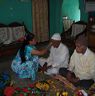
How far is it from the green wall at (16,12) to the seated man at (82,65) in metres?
3.76

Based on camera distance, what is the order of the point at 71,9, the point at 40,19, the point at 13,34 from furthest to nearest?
the point at 71,9 < the point at 40,19 < the point at 13,34

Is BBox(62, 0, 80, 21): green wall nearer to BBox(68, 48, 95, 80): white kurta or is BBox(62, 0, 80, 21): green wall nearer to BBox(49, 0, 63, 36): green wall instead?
BBox(49, 0, 63, 36): green wall

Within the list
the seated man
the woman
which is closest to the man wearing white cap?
the woman

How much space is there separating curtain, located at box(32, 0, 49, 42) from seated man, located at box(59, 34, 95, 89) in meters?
4.03

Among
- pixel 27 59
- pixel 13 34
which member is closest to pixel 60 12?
pixel 13 34

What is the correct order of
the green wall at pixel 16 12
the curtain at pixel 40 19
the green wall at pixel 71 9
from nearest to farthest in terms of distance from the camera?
the green wall at pixel 16 12 → the curtain at pixel 40 19 → the green wall at pixel 71 9

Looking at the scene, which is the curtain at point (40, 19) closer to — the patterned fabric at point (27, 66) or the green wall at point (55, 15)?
the green wall at point (55, 15)

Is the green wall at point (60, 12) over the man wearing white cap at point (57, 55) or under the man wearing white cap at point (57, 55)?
over

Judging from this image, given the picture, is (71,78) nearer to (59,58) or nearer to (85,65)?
(85,65)

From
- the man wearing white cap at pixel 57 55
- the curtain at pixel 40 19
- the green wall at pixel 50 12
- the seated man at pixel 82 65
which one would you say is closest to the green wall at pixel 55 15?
the green wall at pixel 50 12

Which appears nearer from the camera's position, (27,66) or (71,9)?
(27,66)

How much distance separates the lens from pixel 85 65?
3920 mm

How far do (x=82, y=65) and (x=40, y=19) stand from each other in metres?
4.29

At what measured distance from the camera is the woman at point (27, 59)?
4379mm
